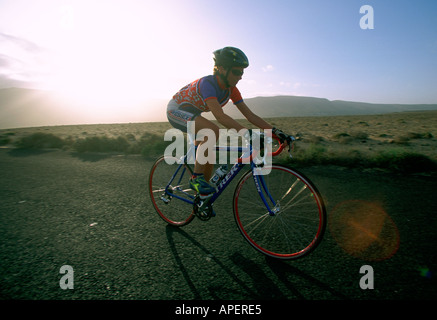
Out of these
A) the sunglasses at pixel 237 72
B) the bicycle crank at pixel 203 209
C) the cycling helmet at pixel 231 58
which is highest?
the cycling helmet at pixel 231 58

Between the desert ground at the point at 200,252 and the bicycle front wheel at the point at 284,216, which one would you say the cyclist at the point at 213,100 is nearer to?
the bicycle front wheel at the point at 284,216

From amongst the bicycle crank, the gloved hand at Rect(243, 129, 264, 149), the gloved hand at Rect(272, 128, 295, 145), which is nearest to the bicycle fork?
the gloved hand at Rect(243, 129, 264, 149)

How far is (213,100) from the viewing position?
3051 millimetres

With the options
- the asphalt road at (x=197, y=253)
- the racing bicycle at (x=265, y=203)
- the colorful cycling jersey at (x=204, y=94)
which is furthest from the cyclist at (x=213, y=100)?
the asphalt road at (x=197, y=253)

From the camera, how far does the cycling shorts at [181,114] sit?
352cm

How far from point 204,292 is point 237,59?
2.65 meters

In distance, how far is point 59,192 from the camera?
5.42 metres

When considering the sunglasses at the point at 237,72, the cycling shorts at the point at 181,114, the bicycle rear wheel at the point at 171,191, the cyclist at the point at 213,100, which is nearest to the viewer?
the cyclist at the point at 213,100

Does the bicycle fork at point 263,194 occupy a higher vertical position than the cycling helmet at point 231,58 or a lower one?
lower

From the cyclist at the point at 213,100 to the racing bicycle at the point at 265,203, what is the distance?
0.84 feet

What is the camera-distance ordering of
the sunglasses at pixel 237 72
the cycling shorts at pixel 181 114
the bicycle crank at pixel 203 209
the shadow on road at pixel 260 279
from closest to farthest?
the shadow on road at pixel 260 279, the sunglasses at pixel 237 72, the bicycle crank at pixel 203 209, the cycling shorts at pixel 181 114

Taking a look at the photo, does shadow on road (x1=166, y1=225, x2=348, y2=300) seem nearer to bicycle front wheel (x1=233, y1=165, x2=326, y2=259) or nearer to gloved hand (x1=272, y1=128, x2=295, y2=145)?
bicycle front wheel (x1=233, y1=165, x2=326, y2=259)

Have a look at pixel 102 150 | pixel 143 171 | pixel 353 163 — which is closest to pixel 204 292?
pixel 143 171

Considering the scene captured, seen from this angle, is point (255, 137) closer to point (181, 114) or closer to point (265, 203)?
point (265, 203)
